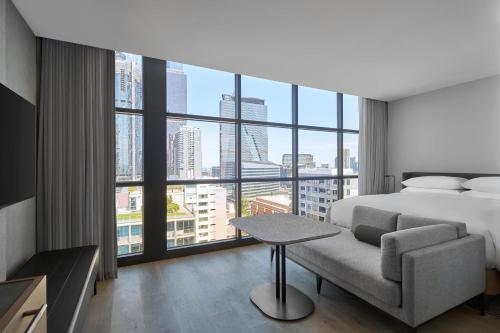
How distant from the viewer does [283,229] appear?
2105mm

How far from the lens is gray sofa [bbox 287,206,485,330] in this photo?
1.65 metres

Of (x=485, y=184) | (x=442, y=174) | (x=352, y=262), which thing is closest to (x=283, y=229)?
(x=352, y=262)

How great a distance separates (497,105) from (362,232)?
3.04m

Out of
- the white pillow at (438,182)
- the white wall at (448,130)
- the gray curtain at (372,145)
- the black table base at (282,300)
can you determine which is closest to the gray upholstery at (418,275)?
the black table base at (282,300)

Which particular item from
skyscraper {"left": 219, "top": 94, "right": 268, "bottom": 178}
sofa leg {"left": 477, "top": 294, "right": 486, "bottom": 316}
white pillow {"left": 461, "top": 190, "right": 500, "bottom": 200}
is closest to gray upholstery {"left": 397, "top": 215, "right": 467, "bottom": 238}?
sofa leg {"left": 477, "top": 294, "right": 486, "bottom": 316}

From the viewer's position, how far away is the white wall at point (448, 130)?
364 cm

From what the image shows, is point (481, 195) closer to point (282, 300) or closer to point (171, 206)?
point (282, 300)

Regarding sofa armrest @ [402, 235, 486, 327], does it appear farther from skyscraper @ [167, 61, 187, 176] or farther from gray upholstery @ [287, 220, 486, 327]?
skyscraper @ [167, 61, 187, 176]

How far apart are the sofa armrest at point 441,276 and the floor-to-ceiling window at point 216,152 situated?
2.53 m

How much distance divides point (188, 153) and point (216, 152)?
424 mm

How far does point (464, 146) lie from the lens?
12.8ft

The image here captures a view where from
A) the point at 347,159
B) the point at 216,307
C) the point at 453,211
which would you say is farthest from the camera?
the point at 347,159

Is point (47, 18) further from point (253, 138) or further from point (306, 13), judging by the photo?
point (253, 138)

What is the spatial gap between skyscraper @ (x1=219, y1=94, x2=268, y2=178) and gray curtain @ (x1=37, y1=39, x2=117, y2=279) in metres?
1.51
